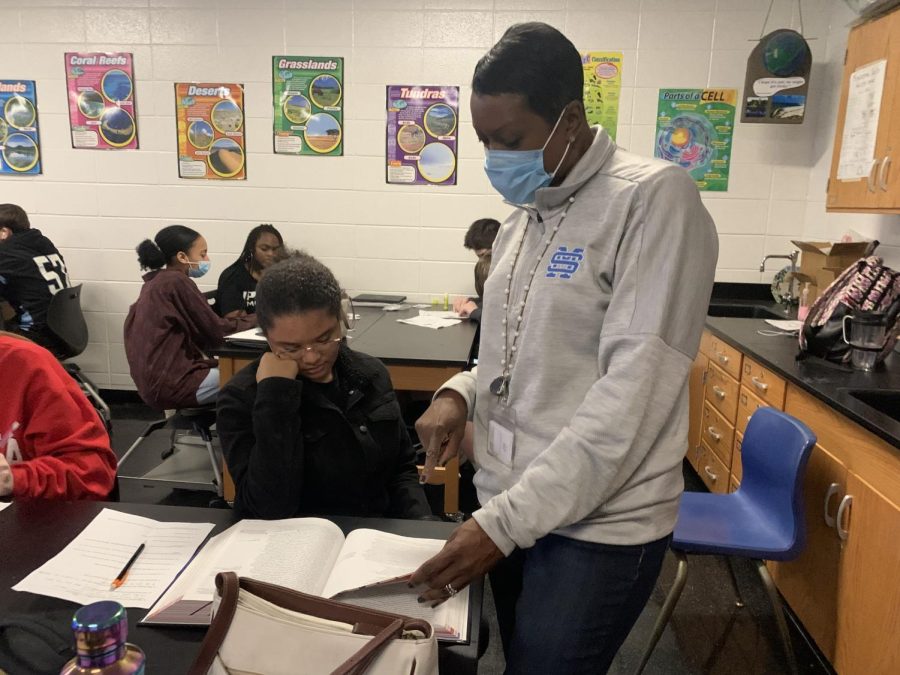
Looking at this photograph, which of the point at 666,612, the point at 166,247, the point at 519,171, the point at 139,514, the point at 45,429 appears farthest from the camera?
the point at 166,247

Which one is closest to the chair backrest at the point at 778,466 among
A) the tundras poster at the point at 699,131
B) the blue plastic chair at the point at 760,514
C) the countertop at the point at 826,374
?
the blue plastic chair at the point at 760,514

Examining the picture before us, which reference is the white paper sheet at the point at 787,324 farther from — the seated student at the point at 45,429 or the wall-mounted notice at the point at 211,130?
the wall-mounted notice at the point at 211,130

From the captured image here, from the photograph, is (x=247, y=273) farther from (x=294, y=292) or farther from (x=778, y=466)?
(x=778, y=466)

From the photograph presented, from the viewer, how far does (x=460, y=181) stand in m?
3.88

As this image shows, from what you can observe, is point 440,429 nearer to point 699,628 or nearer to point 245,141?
point 699,628

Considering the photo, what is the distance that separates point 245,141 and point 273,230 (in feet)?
2.02

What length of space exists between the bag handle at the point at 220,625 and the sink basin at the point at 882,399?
1.81m

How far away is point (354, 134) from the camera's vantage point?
12.7 feet

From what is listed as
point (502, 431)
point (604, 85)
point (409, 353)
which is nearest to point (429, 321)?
point (409, 353)

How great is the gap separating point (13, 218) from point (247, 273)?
1.30 m

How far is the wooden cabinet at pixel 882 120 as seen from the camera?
2305 millimetres

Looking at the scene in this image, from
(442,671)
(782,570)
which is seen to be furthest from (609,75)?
(442,671)

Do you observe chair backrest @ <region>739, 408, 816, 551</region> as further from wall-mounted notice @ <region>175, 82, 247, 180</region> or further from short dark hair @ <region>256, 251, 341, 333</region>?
wall-mounted notice @ <region>175, 82, 247, 180</region>

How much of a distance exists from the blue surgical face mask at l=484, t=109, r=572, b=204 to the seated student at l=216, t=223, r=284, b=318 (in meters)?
2.77
